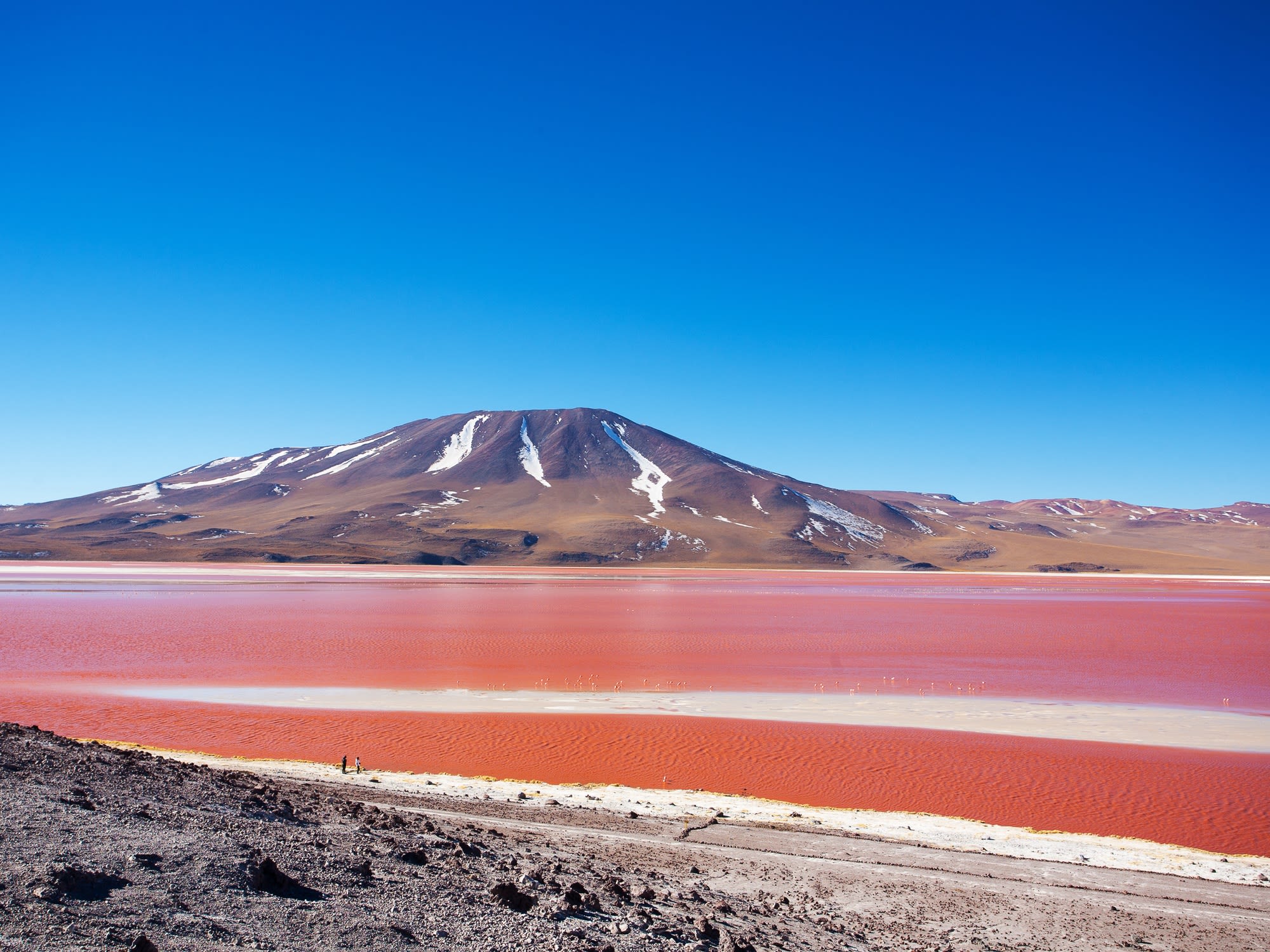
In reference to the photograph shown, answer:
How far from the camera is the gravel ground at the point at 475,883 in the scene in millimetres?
5086

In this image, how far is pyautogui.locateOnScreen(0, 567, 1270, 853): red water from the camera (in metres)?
12.3

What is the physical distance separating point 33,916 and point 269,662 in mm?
20862

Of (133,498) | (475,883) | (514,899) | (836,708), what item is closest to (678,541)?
(836,708)

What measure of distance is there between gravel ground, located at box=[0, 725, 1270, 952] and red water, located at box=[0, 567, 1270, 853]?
3.14 meters

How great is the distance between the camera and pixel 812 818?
994 centimetres

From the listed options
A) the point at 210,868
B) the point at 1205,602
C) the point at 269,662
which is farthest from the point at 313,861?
the point at 1205,602

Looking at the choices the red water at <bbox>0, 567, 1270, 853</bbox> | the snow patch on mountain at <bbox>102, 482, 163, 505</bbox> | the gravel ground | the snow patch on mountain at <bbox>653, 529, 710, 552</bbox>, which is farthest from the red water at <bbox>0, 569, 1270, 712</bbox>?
the snow patch on mountain at <bbox>102, 482, 163, 505</bbox>

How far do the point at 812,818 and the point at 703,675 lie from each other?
12830 millimetres

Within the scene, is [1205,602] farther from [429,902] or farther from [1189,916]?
[429,902]

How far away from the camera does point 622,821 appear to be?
30.8ft

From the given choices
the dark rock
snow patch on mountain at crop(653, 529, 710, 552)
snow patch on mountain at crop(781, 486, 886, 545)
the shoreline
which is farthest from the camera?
snow patch on mountain at crop(781, 486, 886, 545)

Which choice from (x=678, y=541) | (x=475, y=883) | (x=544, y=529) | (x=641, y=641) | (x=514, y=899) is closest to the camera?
(x=514, y=899)

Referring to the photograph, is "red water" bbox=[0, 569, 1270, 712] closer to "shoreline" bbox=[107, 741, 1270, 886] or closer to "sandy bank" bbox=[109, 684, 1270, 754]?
"sandy bank" bbox=[109, 684, 1270, 754]

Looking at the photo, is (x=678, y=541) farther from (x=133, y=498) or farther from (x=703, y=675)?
(x=133, y=498)
